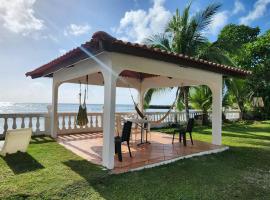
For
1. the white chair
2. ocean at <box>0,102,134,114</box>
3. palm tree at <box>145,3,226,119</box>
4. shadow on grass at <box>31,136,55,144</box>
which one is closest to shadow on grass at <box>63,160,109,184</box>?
the white chair

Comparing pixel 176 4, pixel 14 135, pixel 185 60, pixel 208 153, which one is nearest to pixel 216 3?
pixel 176 4

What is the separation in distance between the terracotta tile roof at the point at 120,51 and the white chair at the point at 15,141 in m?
2.51

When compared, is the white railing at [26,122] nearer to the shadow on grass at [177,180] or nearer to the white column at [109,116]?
the shadow on grass at [177,180]

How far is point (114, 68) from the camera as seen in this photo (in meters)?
5.50

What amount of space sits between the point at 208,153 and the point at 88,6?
721 cm

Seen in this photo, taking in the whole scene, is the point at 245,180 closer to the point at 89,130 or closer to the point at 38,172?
the point at 38,172

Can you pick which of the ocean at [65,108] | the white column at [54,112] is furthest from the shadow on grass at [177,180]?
the ocean at [65,108]

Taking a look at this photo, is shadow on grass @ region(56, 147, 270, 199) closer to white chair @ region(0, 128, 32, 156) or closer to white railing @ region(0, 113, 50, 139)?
white chair @ region(0, 128, 32, 156)

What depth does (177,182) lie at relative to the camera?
4.93 m

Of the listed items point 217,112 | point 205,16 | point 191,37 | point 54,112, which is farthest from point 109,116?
point 205,16

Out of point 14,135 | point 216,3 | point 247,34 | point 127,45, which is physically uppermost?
point 247,34

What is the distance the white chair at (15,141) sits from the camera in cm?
624

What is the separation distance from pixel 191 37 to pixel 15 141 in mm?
10341

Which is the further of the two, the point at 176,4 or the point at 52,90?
the point at 176,4
